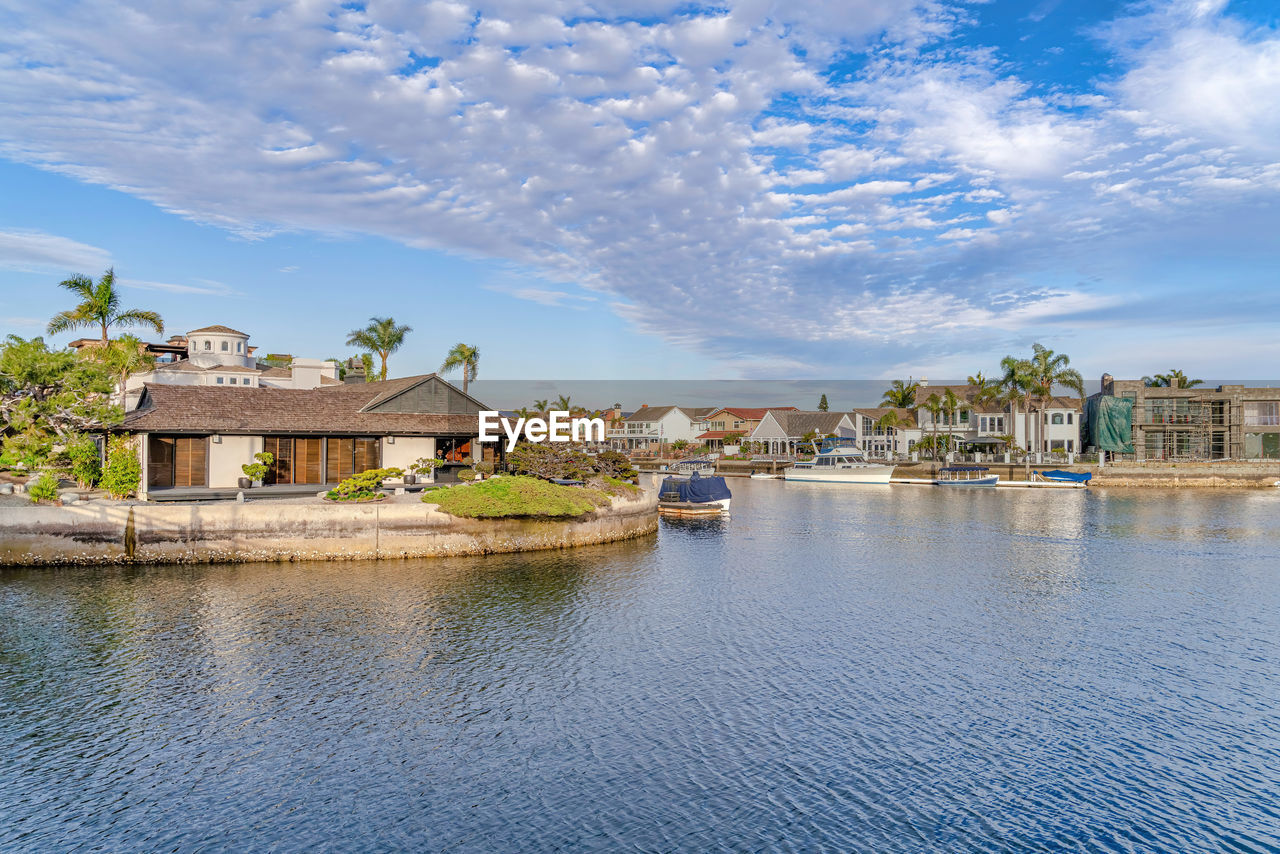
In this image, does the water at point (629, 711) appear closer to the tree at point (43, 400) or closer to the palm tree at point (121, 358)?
the tree at point (43, 400)

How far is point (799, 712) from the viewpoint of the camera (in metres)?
15.8

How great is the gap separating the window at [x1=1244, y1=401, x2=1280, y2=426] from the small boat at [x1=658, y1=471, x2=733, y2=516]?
76.2 meters

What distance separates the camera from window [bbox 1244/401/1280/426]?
89625mm

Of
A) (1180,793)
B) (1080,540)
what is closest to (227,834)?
(1180,793)

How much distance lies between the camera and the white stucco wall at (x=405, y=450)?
137 feet

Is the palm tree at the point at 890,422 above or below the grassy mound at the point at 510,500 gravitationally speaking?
above

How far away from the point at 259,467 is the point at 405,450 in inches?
310

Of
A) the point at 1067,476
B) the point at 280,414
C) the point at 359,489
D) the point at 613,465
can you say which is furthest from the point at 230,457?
the point at 1067,476

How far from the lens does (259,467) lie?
36500 mm

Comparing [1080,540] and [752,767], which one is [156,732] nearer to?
[752,767]

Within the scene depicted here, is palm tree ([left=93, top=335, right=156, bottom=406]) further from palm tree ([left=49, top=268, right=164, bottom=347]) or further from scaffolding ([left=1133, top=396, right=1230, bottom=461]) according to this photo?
scaffolding ([left=1133, top=396, right=1230, bottom=461])

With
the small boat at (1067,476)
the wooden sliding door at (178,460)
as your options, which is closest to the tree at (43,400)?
the wooden sliding door at (178,460)

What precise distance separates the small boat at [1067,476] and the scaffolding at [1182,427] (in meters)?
18.5

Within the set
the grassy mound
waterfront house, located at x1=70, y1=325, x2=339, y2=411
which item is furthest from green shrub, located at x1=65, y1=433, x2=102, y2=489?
waterfront house, located at x1=70, y1=325, x2=339, y2=411
